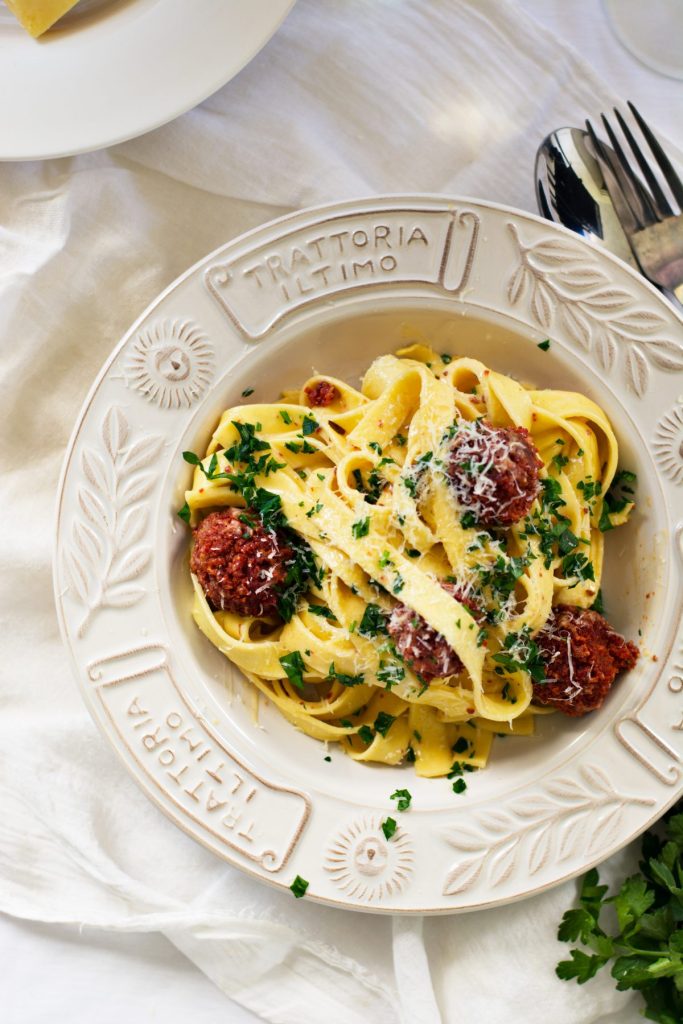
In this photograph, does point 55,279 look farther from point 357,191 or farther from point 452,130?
point 452,130

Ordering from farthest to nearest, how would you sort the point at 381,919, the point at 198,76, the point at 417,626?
the point at 381,919 → the point at 198,76 → the point at 417,626

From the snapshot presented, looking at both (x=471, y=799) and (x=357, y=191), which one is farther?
(x=357, y=191)

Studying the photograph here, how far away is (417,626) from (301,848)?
981mm

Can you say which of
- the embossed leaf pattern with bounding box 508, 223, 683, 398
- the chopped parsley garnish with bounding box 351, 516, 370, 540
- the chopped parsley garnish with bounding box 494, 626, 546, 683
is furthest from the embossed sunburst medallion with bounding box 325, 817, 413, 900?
the embossed leaf pattern with bounding box 508, 223, 683, 398

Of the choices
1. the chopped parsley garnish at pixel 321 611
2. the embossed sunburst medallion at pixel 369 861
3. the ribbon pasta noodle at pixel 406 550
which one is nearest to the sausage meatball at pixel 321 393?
the ribbon pasta noodle at pixel 406 550

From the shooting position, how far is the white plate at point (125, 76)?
13.0 ft

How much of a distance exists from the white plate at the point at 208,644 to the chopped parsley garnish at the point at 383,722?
0.56 ft

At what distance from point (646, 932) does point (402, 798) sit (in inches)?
48.3

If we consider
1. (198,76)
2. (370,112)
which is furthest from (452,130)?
(198,76)

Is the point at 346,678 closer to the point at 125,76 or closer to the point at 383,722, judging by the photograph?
the point at 383,722

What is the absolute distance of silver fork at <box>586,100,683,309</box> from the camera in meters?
4.10

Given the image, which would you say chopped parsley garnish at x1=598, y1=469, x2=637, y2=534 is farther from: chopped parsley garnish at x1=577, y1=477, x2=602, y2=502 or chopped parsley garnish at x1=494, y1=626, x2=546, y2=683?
chopped parsley garnish at x1=494, y1=626, x2=546, y2=683

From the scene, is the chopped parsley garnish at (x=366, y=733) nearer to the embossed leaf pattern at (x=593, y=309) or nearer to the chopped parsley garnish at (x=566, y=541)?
the chopped parsley garnish at (x=566, y=541)

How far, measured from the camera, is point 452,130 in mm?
4371
